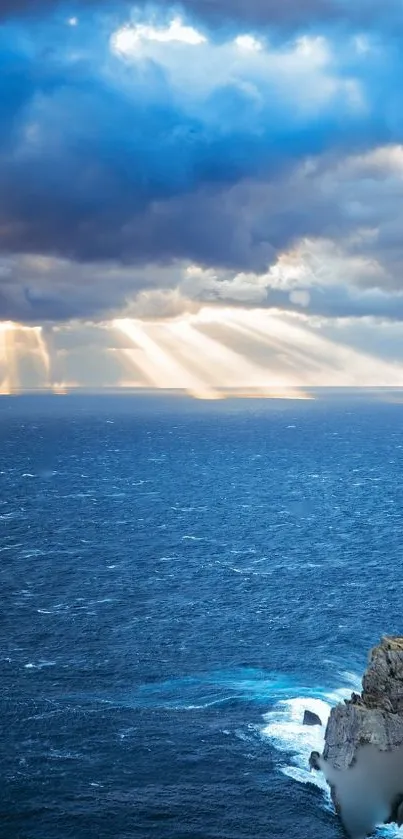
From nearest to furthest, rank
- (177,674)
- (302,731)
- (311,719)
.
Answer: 1. (302,731)
2. (311,719)
3. (177,674)

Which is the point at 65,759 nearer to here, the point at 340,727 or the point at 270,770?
the point at 270,770

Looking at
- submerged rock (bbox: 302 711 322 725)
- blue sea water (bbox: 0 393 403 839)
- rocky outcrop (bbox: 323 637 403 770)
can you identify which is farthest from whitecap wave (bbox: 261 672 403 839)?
rocky outcrop (bbox: 323 637 403 770)

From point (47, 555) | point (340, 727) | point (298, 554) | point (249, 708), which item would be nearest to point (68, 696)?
point (249, 708)

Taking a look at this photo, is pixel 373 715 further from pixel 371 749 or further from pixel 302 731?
pixel 302 731

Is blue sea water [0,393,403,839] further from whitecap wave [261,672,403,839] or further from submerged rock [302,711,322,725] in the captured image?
submerged rock [302,711,322,725]

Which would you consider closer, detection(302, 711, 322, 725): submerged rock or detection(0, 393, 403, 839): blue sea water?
detection(0, 393, 403, 839): blue sea water

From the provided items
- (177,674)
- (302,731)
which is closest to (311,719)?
(302,731)
